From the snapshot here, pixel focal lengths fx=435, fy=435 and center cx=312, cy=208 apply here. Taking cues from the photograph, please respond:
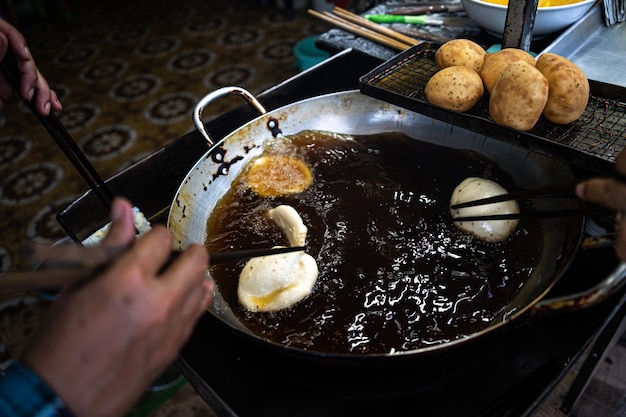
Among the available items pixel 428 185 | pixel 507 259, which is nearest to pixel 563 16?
pixel 428 185

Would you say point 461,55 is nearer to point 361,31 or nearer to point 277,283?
point 361,31

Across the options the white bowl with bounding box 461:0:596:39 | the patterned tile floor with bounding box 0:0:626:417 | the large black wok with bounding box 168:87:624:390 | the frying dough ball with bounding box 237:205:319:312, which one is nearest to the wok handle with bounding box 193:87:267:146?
→ the large black wok with bounding box 168:87:624:390

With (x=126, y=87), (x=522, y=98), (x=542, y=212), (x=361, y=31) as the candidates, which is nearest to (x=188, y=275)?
(x=542, y=212)

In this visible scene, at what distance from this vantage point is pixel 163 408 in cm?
247

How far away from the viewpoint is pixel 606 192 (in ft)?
3.01

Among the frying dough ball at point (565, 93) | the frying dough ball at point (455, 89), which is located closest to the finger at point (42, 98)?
the frying dough ball at point (455, 89)

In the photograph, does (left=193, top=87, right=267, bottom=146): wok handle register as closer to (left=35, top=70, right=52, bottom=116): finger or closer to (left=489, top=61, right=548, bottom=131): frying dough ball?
(left=35, top=70, right=52, bottom=116): finger

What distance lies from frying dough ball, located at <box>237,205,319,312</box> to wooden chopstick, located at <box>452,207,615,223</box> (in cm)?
59

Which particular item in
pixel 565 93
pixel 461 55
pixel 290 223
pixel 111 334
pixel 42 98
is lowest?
pixel 290 223

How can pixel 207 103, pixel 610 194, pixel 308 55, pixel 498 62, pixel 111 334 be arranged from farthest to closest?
pixel 308 55 < pixel 207 103 < pixel 498 62 < pixel 610 194 < pixel 111 334

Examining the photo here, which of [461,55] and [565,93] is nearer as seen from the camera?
[565,93]

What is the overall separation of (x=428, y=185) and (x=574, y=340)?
30.7 inches

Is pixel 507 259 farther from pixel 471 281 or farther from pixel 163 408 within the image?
pixel 163 408

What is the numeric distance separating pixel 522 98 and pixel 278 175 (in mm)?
1031
